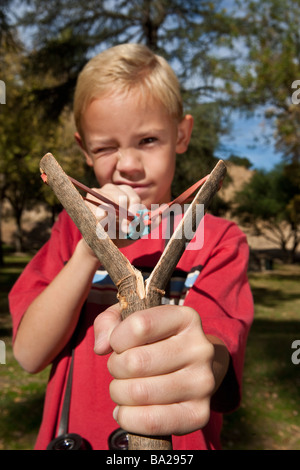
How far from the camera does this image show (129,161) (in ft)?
4.00

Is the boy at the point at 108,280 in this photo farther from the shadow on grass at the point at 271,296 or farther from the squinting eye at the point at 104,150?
the shadow on grass at the point at 271,296

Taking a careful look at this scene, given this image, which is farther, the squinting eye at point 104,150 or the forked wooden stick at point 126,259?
the squinting eye at point 104,150

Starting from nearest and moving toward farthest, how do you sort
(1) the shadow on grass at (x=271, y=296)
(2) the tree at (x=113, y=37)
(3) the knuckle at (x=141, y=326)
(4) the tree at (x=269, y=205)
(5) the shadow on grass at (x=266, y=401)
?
(3) the knuckle at (x=141, y=326), (5) the shadow on grass at (x=266, y=401), (2) the tree at (x=113, y=37), (1) the shadow on grass at (x=271, y=296), (4) the tree at (x=269, y=205)

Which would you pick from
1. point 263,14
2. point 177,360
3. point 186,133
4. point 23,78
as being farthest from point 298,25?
point 177,360

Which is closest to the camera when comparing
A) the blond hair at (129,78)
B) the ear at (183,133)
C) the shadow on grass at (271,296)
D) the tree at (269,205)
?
the blond hair at (129,78)

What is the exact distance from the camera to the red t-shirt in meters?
1.27

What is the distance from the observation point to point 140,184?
1324 millimetres

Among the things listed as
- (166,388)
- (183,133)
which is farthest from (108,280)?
(166,388)

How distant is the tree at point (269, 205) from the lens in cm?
3181

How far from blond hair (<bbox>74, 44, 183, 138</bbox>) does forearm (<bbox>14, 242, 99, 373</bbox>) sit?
596mm

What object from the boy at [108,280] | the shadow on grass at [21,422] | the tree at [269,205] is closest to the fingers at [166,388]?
the boy at [108,280]

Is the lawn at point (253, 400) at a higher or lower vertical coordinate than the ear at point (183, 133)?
lower

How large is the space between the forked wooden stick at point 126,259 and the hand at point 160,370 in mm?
38

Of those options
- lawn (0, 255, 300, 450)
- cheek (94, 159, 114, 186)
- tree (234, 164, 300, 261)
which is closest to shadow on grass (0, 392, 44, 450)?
lawn (0, 255, 300, 450)
